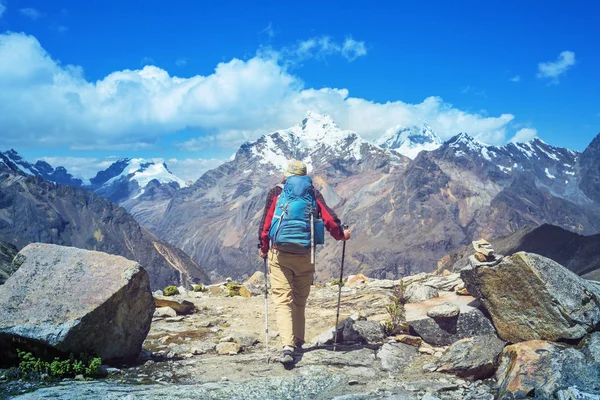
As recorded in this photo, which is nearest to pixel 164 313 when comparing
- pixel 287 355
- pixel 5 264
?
pixel 5 264

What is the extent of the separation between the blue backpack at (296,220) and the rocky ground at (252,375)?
253 centimetres

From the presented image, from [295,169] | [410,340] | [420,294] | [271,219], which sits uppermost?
[295,169]

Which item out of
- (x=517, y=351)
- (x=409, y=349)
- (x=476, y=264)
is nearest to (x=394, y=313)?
(x=409, y=349)

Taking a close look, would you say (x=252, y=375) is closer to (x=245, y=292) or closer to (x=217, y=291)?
(x=245, y=292)

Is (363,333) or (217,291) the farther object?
(217,291)

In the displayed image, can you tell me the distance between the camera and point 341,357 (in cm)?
1022

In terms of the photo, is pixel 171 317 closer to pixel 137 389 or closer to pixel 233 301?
pixel 233 301

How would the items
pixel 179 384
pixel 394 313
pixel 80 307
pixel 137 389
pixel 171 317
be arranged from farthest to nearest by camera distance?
pixel 171 317 < pixel 394 313 < pixel 80 307 < pixel 179 384 < pixel 137 389

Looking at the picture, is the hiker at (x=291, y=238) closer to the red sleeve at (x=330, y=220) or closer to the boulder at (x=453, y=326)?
the red sleeve at (x=330, y=220)

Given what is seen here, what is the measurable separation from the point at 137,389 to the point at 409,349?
5.91 metres

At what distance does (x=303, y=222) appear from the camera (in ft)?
32.7

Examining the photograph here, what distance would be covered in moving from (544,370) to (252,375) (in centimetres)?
533

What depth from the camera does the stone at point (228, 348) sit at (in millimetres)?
11259

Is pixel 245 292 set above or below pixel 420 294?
below
